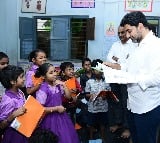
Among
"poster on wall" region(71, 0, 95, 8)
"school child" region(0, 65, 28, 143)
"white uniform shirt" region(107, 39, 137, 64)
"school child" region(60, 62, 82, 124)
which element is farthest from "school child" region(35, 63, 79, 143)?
"poster on wall" region(71, 0, 95, 8)

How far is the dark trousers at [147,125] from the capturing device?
3.14 m

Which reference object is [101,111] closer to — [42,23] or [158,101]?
[158,101]

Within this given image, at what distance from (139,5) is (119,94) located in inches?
90.5

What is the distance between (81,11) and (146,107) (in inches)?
165

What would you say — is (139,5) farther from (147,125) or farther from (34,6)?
(147,125)

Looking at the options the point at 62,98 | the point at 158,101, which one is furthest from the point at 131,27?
the point at 62,98

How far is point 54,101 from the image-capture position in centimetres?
400

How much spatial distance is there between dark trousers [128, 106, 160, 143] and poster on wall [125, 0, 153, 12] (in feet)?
12.4

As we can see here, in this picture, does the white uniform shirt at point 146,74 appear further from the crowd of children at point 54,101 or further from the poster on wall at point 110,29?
the poster on wall at point 110,29

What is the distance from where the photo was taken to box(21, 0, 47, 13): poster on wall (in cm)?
713

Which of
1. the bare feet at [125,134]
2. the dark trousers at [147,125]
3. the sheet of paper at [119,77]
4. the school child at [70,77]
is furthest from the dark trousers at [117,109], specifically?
the sheet of paper at [119,77]

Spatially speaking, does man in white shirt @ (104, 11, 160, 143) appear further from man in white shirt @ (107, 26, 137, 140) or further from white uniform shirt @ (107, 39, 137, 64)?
white uniform shirt @ (107, 39, 137, 64)

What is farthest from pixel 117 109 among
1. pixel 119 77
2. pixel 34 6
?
pixel 34 6

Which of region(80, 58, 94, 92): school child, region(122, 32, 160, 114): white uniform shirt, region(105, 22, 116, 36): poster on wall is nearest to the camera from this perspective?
region(122, 32, 160, 114): white uniform shirt
